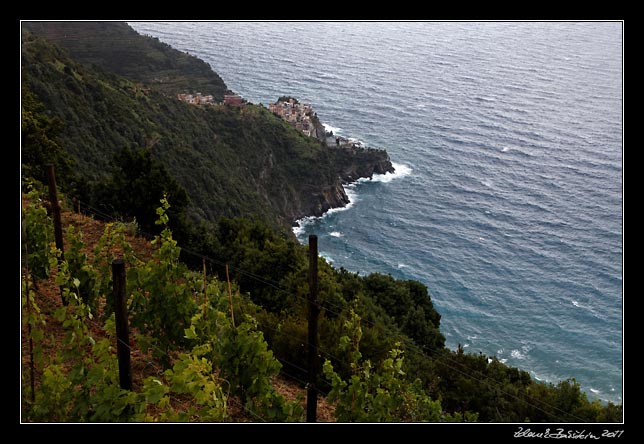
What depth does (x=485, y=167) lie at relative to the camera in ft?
246

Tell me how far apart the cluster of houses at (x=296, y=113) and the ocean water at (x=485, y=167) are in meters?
4.34

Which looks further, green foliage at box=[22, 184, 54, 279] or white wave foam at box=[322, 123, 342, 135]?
white wave foam at box=[322, 123, 342, 135]

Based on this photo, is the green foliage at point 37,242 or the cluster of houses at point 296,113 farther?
the cluster of houses at point 296,113

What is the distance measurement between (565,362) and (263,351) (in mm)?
41227

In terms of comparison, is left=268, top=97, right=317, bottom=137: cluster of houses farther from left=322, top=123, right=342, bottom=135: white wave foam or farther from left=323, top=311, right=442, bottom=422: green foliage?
left=323, top=311, right=442, bottom=422: green foliage

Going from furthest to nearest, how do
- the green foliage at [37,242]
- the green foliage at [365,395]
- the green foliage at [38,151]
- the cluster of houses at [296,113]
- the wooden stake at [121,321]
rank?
the cluster of houses at [296,113] < the green foliage at [38,151] < the green foliage at [37,242] < the green foliage at [365,395] < the wooden stake at [121,321]

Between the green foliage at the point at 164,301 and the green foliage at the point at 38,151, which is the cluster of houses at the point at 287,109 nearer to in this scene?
the green foliage at the point at 38,151

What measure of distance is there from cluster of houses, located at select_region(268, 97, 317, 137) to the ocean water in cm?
434

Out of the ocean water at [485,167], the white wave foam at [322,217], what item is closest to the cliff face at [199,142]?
the white wave foam at [322,217]

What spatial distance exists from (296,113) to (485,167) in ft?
91.2

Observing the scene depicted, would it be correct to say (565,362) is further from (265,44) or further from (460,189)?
(265,44)

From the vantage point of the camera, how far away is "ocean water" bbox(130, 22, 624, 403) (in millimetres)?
47875

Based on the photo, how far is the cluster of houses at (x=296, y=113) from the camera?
270ft

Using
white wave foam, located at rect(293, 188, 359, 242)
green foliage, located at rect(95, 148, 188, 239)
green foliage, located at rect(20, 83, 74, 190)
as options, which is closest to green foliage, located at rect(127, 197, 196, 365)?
green foliage, located at rect(95, 148, 188, 239)
